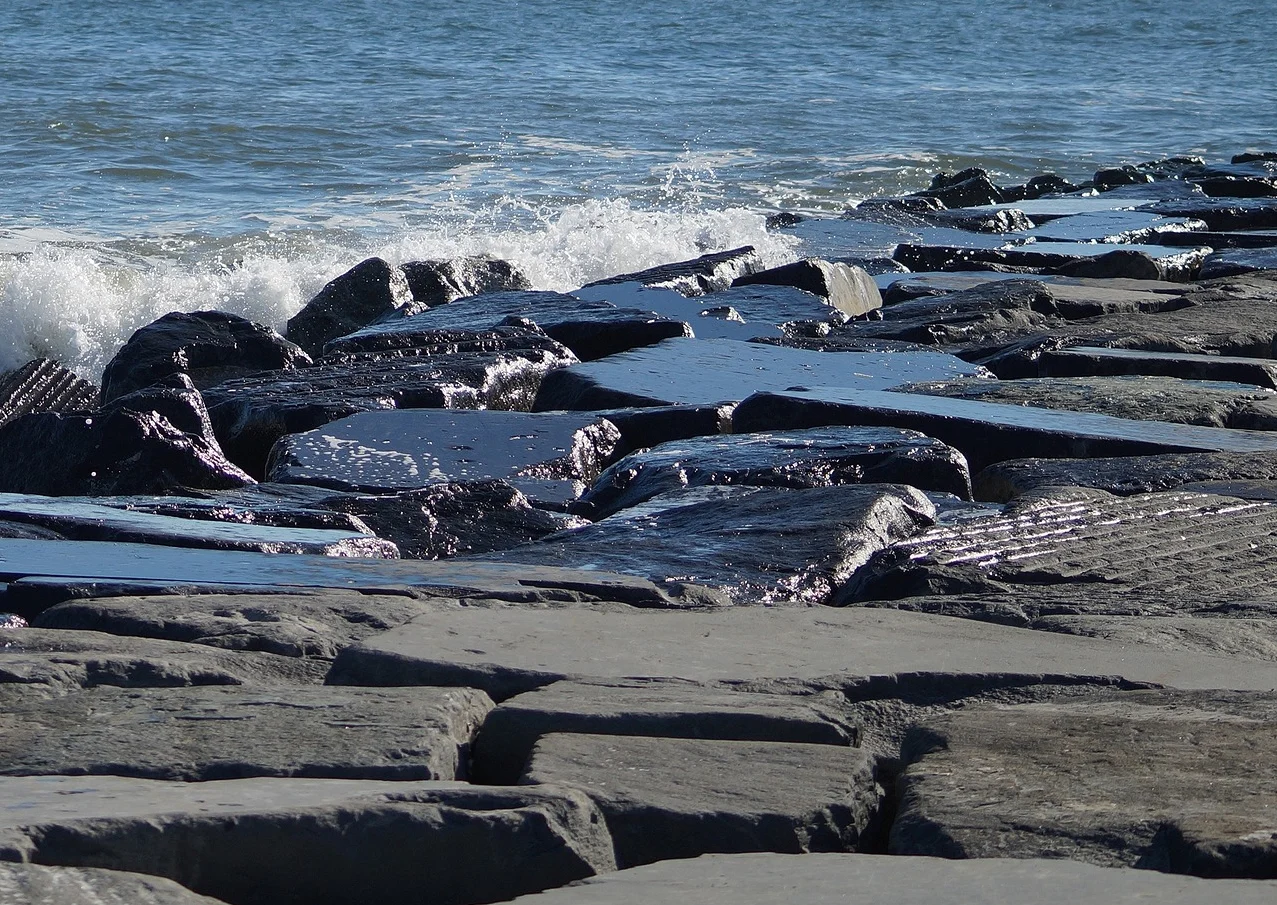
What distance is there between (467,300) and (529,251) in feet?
11.9

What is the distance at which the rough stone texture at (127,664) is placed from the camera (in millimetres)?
1838

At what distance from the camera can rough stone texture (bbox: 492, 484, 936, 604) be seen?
258 centimetres

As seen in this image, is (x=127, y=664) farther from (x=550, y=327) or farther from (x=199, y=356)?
(x=199, y=356)

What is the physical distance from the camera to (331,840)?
1377 mm

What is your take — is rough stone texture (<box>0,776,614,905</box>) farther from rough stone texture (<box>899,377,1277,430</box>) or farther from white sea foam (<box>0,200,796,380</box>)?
white sea foam (<box>0,200,796,380</box>)

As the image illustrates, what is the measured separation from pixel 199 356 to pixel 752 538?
127 inches

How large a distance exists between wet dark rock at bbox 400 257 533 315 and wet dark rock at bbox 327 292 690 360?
1245 mm

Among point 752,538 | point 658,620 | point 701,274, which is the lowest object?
point 701,274

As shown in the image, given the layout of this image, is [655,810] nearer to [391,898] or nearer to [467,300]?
[391,898]

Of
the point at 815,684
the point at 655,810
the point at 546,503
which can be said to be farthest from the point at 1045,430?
the point at 655,810

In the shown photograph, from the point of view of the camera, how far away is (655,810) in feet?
4.86

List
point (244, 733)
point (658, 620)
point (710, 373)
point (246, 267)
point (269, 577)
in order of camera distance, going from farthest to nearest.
A: point (246, 267), point (710, 373), point (269, 577), point (658, 620), point (244, 733)

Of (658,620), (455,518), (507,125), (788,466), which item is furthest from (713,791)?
(507,125)

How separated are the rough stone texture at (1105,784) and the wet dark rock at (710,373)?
2.36 meters
